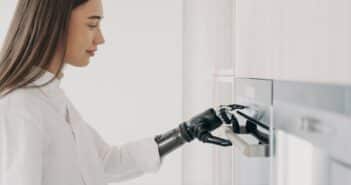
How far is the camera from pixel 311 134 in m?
0.53

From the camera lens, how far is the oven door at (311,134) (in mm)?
454

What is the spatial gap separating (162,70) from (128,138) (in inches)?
12.4

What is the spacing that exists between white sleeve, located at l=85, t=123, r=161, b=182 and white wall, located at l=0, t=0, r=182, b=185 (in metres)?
0.64

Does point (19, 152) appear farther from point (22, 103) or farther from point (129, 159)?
point (129, 159)

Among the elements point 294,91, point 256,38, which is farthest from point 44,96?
point 294,91

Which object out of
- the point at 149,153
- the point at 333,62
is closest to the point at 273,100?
the point at 333,62

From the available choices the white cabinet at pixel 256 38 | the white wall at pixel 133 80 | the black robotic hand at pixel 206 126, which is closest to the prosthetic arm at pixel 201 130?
the black robotic hand at pixel 206 126

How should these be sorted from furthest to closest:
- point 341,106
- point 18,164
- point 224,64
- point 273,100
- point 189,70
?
point 189,70, point 224,64, point 18,164, point 273,100, point 341,106

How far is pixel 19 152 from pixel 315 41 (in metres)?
0.61

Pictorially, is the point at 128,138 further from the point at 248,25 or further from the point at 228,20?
the point at 248,25

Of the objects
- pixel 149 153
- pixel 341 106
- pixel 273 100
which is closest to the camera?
pixel 341 106

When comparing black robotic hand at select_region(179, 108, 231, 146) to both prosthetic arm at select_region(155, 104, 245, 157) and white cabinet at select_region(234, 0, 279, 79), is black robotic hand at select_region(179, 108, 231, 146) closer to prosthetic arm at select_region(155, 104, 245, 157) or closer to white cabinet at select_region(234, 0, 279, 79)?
prosthetic arm at select_region(155, 104, 245, 157)

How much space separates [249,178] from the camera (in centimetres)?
97

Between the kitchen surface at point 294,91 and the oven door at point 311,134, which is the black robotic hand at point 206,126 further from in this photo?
the oven door at point 311,134
